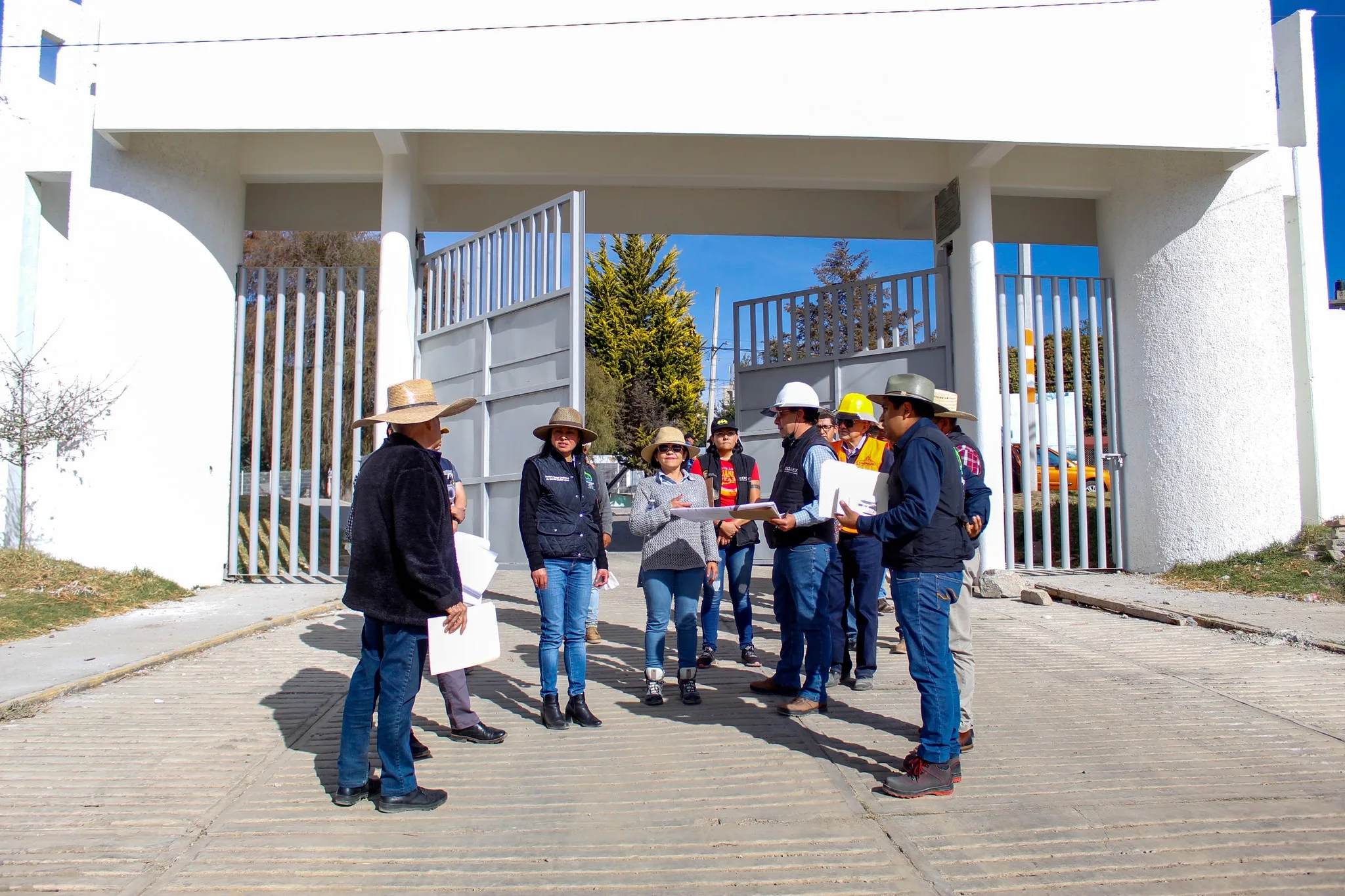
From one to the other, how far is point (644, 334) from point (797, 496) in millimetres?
32407

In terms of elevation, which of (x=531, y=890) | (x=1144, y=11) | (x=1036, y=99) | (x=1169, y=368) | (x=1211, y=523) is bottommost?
(x=531, y=890)

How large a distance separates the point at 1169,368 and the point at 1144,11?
12.7ft

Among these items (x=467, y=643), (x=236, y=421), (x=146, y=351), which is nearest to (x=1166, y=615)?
(x=467, y=643)

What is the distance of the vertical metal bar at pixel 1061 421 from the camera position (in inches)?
432

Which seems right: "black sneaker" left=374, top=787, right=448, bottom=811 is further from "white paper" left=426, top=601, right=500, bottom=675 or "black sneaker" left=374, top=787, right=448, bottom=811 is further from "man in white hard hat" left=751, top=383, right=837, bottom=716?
"man in white hard hat" left=751, top=383, right=837, bottom=716

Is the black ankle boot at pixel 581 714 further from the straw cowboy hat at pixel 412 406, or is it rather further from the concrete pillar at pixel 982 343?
the concrete pillar at pixel 982 343

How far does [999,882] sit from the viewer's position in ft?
10.1

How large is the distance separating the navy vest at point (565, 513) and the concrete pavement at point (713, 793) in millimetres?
974

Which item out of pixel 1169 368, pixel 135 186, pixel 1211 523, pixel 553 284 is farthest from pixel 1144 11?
pixel 135 186

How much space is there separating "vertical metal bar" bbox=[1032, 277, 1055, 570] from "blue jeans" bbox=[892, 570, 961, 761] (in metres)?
7.39

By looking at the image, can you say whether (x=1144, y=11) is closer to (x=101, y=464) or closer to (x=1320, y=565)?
(x=1320, y=565)

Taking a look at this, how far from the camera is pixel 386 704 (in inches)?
156

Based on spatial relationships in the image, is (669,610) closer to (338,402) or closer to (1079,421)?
(338,402)

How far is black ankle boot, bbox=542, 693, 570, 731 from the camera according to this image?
5.10 meters
